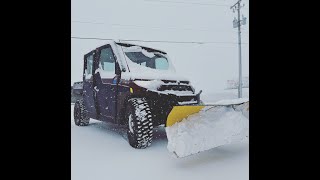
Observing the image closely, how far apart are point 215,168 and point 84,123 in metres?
0.90

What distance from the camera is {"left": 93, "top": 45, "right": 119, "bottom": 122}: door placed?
6.37ft

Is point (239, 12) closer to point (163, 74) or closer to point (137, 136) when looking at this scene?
point (163, 74)

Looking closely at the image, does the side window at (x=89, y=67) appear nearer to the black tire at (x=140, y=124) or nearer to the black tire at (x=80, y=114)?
the black tire at (x=80, y=114)

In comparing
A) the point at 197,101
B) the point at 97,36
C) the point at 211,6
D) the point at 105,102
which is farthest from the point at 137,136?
the point at 211,6

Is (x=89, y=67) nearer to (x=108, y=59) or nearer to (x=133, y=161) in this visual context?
(x=108, y=59)

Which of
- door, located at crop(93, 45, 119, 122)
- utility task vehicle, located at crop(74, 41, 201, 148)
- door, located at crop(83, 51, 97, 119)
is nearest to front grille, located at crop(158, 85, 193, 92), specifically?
utility task vehicle, located at crop(74, 41, 201, 148)

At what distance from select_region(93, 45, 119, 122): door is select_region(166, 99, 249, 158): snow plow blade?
394 millimetres

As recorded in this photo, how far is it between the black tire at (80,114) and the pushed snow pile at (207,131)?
1.85ft

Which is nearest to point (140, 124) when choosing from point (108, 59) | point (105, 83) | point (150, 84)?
point (150, 84)

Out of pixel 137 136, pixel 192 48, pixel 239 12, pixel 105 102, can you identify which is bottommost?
pixel 137 136

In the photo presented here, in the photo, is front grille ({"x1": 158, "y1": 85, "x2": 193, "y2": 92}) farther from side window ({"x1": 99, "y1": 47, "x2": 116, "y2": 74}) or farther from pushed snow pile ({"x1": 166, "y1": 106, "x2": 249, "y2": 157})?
side window ({"x1": 99, "y1": 47, "x2": 116, "y2": 74})

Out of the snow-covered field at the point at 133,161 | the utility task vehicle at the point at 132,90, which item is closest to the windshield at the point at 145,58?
the utility task vehicle at the point at 132,90

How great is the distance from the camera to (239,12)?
2.14 m

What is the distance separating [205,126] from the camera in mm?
1994
